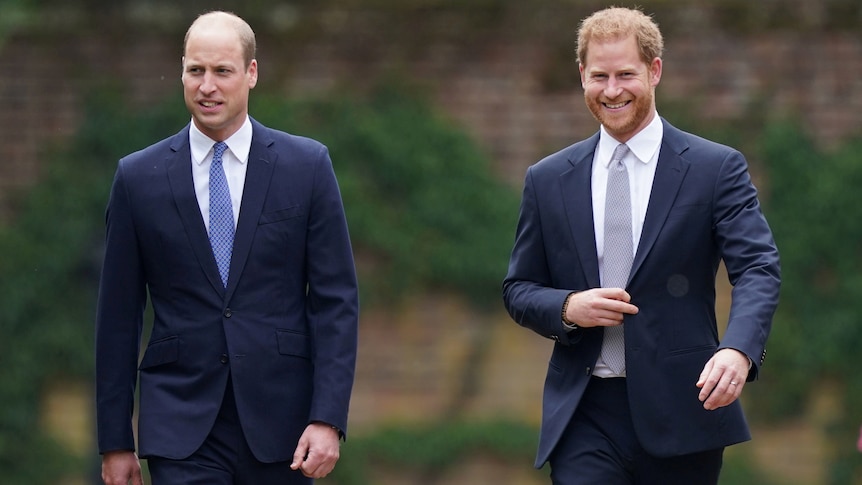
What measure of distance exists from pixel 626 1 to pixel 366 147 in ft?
5.95

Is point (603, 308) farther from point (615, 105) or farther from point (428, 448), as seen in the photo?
point (428, 448)

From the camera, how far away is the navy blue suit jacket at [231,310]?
15.3 feet

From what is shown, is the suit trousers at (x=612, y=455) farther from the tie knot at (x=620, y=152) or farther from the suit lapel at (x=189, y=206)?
the suit lapel at (x=189, y=206)

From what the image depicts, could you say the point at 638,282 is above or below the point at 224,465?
above

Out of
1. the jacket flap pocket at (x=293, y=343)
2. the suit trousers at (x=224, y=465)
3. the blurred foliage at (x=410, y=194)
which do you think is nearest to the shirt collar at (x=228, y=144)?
the jacket flap pocket at (x=293, y=343)

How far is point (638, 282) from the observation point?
4.63 metres

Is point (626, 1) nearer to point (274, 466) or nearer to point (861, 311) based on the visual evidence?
point (861, 311)

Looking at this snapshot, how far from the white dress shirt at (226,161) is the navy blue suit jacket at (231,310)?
3 centimetres

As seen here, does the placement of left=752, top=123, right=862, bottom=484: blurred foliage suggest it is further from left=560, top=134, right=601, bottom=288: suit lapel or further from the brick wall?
left=560, top=134, right=601, bottom=288: suit lapel

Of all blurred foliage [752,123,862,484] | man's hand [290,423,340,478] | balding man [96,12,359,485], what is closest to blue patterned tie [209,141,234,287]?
balding man [96,12,359,485]

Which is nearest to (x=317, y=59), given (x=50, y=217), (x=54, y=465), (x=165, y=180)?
(x=50, y=217)

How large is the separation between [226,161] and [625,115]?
4.34 ft

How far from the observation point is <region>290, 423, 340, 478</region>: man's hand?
459cm

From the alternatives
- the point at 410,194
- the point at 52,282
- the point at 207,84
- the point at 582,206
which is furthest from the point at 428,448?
the point at 207,84
